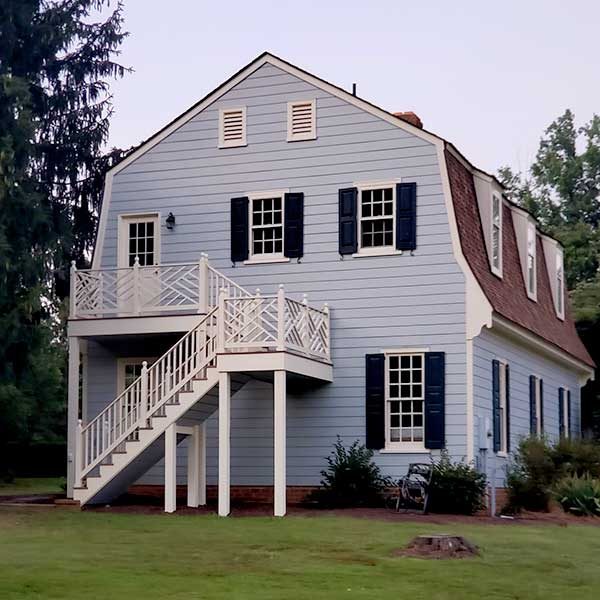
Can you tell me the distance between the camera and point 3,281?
90.8 ft

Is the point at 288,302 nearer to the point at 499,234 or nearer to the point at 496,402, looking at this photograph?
the point at 496,402

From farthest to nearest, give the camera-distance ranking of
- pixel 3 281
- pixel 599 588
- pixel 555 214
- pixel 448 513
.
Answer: pixel 555 214 → pixel 3 281 → pixel 448 513 → pixel 599 588

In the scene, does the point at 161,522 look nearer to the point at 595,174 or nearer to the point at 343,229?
the point at 343,229

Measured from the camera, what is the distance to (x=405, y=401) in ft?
80.7

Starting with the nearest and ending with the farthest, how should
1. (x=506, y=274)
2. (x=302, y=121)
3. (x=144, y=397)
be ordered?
(x=144, y=397) → (x=302, y=121) → (x=506, y=274)

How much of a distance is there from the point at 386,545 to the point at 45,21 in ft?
69.9

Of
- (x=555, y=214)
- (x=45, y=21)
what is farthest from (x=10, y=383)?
(x=555, y=214)

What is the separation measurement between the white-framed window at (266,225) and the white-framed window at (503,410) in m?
5.25

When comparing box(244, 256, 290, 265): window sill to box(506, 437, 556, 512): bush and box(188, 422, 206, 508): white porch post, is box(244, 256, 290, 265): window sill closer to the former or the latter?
box(188, 422, 206, 508): white porch post

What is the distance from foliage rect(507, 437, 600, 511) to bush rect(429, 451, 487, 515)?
1.76 metres

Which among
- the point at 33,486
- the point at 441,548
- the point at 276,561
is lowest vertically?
the point at 33,486

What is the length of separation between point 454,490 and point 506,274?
6.27 meters

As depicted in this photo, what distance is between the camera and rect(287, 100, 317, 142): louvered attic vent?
85.3 feet

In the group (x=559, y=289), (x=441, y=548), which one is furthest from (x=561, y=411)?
(x=441, y=548)
